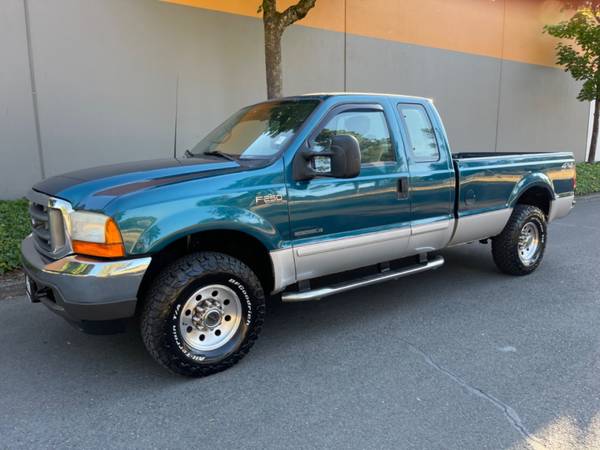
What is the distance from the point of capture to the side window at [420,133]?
182 inches

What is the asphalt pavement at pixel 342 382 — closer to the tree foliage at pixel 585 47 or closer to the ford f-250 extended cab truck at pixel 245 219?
the ford f-250 extended cab truck at pixel 245 219

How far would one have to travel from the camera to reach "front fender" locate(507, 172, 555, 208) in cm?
548

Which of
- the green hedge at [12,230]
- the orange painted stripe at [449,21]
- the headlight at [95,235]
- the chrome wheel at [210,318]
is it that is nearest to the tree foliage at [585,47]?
the orange painted stripe at [449,21]

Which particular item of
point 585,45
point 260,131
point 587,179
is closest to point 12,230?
point 260,131

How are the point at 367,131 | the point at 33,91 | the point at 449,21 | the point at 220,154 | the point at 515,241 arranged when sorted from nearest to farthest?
the point at 220,154
the point at 367,131
the point at 515,241
the point at 33,91
the point at 449,21

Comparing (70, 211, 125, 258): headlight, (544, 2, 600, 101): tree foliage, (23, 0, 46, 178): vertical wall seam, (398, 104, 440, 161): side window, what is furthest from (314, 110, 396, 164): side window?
(544, 2, 600, 101): tree foliage

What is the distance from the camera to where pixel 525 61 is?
14820 millimetres

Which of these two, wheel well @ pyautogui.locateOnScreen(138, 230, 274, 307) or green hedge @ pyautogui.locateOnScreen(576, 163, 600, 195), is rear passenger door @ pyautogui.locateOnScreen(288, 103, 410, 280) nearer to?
wheel well @ pyautogui.locateOnScreen(138, 230, 274, 307)

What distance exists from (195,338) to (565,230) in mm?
7413

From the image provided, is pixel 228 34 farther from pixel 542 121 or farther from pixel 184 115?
pixel 542 121

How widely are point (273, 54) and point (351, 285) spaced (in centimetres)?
498

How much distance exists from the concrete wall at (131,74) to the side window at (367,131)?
6.74 feet

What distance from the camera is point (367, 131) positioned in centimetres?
434

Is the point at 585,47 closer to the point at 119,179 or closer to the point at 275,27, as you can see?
the point at 275,27
